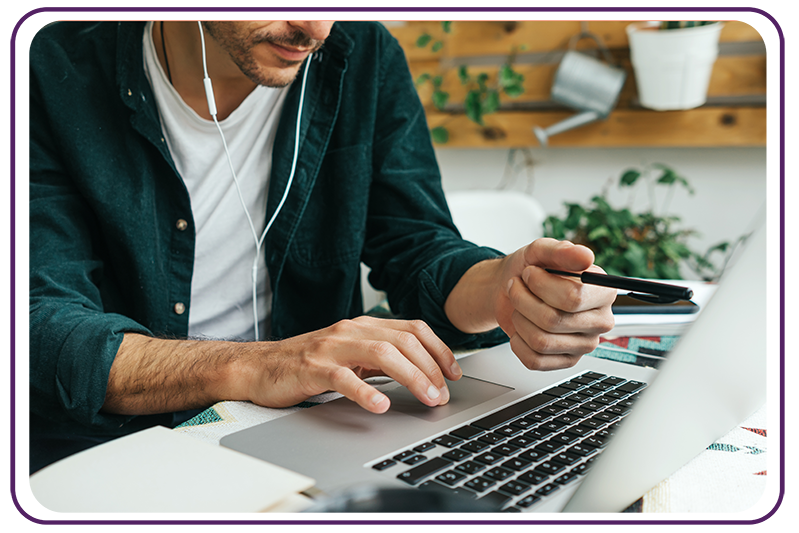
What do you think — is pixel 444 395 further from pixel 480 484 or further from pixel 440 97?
pixel 440 97

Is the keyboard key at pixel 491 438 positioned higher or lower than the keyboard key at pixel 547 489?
lower

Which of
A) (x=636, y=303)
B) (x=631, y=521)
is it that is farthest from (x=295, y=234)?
(x=631, y=521)

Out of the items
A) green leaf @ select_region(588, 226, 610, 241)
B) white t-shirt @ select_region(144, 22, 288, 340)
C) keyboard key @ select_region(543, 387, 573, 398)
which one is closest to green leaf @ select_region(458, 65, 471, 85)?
green leaf @ select_region(588, 226, 610, 241)

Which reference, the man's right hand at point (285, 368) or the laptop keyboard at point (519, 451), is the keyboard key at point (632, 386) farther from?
the man's right hand at point (285, 368)

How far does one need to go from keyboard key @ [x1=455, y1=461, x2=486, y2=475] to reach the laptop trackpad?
0.08 meters

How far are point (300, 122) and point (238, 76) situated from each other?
13cm

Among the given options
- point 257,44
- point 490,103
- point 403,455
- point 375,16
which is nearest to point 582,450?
point 403,455

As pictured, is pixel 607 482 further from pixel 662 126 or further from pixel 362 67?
pixel 662 126

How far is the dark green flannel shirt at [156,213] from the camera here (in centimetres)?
62

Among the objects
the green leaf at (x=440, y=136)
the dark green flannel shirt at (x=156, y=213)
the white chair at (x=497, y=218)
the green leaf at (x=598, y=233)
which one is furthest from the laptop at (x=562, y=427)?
the green leaf at (x=440, y=136)

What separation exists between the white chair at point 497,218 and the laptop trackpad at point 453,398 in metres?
0.99

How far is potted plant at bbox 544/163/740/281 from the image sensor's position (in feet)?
5.38

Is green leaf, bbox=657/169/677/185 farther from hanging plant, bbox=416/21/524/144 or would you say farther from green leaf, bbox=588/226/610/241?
hanging plant, bbox=416/21/524/144

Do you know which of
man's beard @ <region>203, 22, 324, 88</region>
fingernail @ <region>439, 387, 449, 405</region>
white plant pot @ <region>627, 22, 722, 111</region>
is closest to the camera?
fingernail @ <region>439, 387, 449, 405</region>
